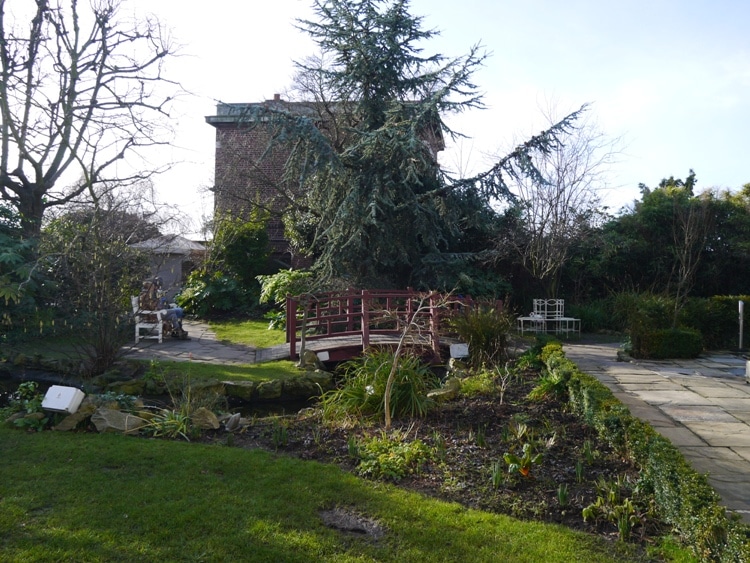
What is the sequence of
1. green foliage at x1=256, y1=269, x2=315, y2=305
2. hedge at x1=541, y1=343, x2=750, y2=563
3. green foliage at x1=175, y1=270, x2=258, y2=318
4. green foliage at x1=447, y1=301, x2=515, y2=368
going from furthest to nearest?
green foliage at x1=175, y1=270, x2=258, y2=318, green foliage at x1=256, y1=269, x2=315, y2=305, green foliage at x1=447, y1=301, x2=515, y2=368, hedge at x1=541, y1=343, x2=750, y2=563

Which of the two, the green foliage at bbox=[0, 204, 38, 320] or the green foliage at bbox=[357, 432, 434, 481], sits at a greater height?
the green foliage at bbox=[0, 204, 38, 320]

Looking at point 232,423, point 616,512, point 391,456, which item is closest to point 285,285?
point 232,423

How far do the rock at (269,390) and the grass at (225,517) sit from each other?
10.6ft

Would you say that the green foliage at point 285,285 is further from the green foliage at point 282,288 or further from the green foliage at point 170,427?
the green foliage at point 170,427

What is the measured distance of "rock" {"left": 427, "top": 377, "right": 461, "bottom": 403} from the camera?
6941 millimetres

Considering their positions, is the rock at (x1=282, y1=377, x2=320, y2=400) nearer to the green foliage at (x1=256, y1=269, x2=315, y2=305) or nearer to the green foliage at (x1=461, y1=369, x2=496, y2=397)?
the green foliage at (x1=461, y1=369, x2=496, y2=397)

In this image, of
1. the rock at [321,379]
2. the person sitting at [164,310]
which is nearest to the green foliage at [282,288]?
the person sitting at [164,310]

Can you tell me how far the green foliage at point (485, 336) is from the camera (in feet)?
29.8

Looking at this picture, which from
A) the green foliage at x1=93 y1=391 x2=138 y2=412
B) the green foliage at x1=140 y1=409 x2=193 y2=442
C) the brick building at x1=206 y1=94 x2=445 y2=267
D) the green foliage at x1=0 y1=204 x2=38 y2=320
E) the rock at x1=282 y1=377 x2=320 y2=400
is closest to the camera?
A: the green foliage at x1=140 y1=409 x2=193 y2=442

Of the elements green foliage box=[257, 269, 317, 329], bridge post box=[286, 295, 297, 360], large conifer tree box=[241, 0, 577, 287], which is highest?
large conifer tree box=[241, 0, 577, 287]

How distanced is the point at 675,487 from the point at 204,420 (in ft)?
14.0

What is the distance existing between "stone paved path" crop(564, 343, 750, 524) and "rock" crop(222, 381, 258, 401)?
4656 millimetres

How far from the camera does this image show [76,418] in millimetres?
6020

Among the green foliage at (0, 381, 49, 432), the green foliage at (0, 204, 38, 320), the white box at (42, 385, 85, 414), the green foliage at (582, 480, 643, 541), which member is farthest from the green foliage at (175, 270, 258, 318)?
the green foliage at (582, 480, 643, 541)
